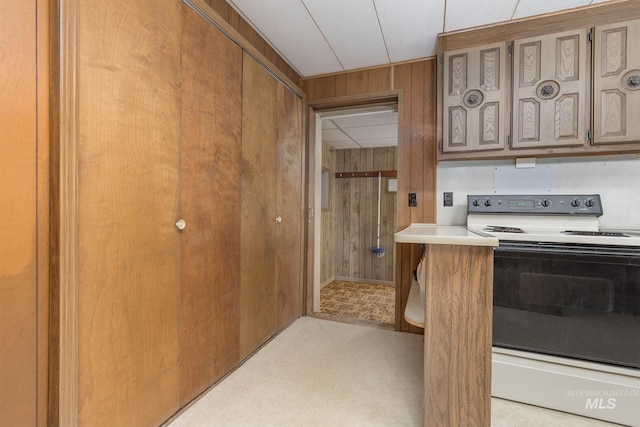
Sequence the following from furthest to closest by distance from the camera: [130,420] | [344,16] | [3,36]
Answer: [344,16], [130,420], [3,36]

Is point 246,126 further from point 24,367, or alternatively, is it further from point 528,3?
point 528,3

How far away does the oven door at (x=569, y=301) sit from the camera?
141 centimetres

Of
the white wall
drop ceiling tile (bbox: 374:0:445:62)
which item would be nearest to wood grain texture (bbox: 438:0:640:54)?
drop ceiling tile (bbox: 374:0:445:62)

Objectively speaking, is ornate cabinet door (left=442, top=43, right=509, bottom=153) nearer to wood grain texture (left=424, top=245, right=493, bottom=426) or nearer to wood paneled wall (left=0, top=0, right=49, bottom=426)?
wood grain texture (left=424, top=245, right=493, bottom=426)

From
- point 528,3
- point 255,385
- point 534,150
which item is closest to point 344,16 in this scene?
point 528,3

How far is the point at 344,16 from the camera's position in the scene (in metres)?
1.88

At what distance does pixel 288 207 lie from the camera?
2.54 meters

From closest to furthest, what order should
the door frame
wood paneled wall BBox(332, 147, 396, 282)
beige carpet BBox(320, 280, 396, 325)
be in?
1. the door frame
2. beige carpet BBox(320, 280, 396, 325)
3. wood paneled wall BBox(332, 147, 396, 282)

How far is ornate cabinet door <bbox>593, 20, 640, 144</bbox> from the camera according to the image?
5.58 ft

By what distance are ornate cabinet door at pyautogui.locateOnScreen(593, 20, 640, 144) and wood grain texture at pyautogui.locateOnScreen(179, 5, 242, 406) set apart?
2.26m

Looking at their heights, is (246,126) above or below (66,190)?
above

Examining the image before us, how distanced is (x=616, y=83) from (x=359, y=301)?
3.01 metres

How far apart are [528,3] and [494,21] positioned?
0.21 m

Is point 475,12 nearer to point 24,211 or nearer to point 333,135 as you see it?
point 333,135
